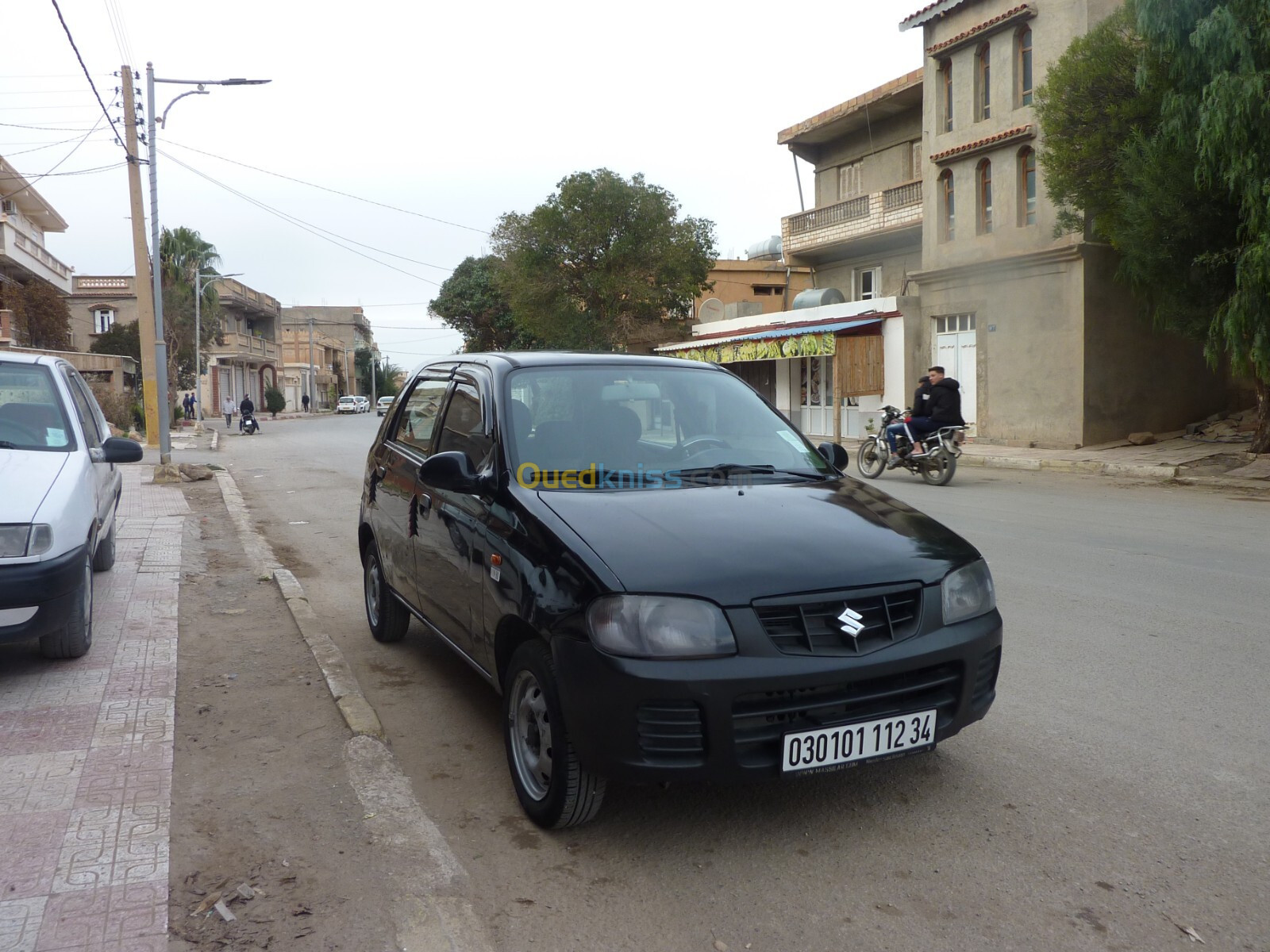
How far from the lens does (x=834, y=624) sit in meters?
3.10

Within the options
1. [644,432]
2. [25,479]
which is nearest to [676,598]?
[644,432]

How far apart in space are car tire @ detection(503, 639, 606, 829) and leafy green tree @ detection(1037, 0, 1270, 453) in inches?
543

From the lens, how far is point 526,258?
116 ft

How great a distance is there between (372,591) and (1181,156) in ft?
46.7

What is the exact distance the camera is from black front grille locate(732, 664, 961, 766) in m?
3.00

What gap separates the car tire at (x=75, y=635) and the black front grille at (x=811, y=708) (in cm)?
382

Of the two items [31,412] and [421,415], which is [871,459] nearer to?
[421,415]

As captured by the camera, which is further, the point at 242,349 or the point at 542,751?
the point at 242,349

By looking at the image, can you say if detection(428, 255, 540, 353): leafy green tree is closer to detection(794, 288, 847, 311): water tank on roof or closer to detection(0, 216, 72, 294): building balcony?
detection(0, 216, 72, 294): building balcony

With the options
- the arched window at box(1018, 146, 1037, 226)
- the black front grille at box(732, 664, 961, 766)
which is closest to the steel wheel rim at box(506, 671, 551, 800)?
the black front grille at box(732, 664, 961, 766)

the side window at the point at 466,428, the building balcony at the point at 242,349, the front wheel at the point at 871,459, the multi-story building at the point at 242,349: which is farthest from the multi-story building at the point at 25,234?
the side window at the point at 466,428

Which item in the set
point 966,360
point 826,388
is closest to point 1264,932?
point 966,360

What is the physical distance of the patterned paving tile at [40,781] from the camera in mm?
3564

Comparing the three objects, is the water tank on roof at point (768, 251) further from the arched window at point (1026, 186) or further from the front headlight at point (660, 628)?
the front headlight at point (660, 628)
